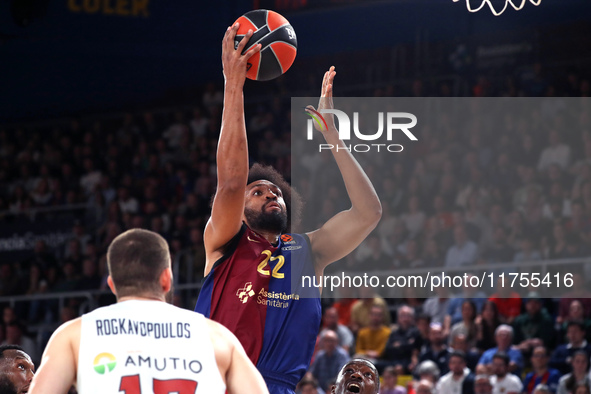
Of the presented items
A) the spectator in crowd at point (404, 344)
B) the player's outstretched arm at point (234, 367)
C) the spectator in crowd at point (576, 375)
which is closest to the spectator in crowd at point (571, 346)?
the spectator in crowd at point (576, 375)

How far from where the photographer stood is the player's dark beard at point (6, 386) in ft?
16.5

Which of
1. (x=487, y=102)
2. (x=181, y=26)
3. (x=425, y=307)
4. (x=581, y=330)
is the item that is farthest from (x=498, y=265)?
(x=181, y=26)

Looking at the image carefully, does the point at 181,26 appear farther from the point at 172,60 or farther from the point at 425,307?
the point at 425,307

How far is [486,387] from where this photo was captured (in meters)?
9.74

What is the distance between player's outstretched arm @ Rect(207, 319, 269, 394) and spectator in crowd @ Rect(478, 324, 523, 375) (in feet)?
23.0

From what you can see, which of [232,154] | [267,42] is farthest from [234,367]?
[267,42]

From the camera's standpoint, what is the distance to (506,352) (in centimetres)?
1016

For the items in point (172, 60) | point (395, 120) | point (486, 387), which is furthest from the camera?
point (172, 60)

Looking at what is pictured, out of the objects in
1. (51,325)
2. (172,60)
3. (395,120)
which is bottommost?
(51,325)

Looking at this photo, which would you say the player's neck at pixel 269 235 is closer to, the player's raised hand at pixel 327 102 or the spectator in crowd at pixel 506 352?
the player's raised hand at pixel 327 102

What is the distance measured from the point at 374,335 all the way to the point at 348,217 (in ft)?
20.2

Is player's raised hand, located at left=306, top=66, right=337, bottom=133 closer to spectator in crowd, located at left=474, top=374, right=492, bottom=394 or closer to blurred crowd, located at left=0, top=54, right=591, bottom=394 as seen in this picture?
blurred crowd, located at left=0, top=54, right=591, bottom=394

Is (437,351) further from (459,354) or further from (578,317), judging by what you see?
(578,317)

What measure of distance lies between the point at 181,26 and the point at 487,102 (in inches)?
343
